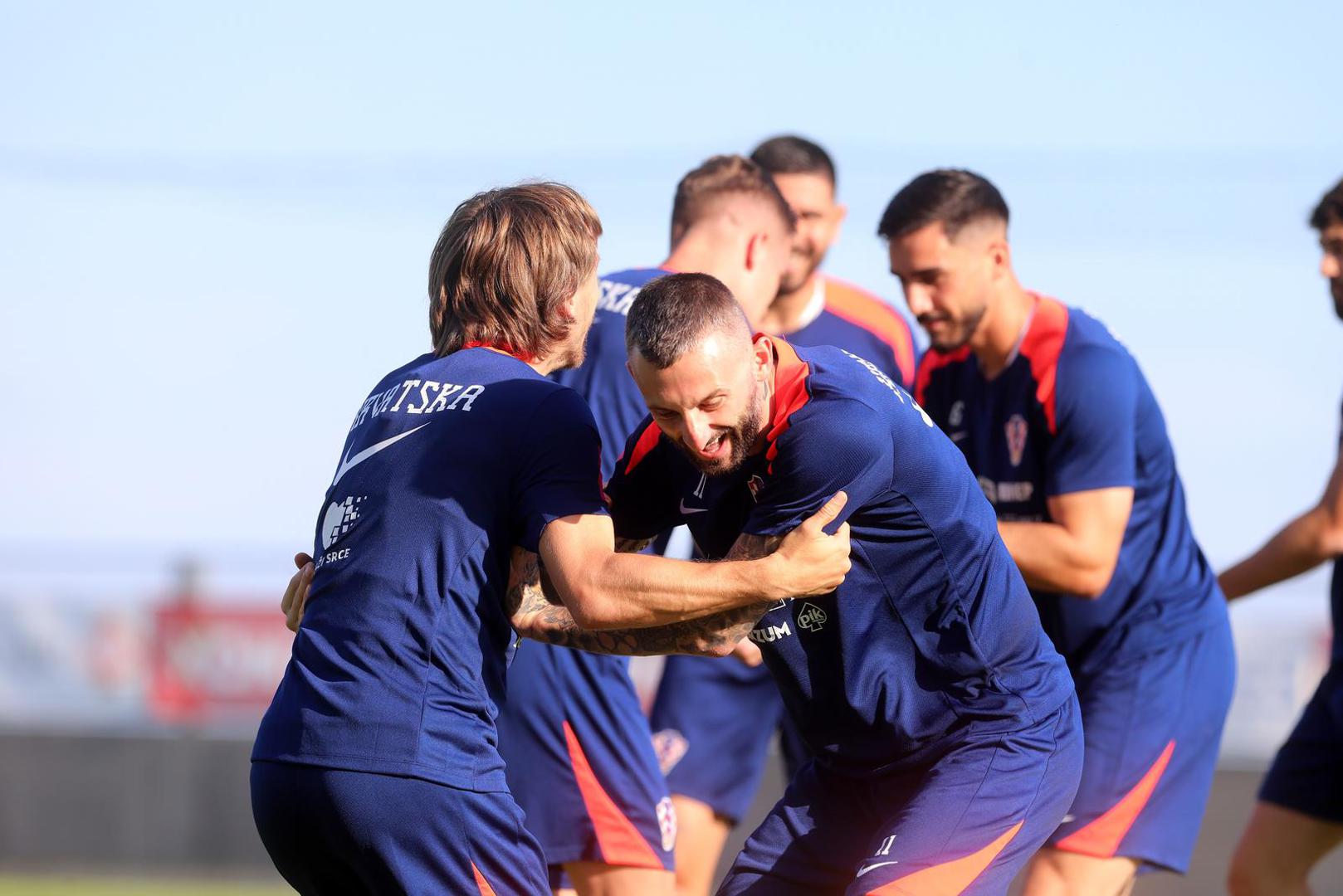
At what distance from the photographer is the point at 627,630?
3.80m

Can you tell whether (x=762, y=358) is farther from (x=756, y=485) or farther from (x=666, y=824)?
(x=666, y=824)

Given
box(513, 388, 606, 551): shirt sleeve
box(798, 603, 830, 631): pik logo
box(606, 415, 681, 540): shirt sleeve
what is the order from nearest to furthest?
box(513, 388, 606, 551): shirt sleeve < box(798, 603, 830, 631): pik logo < box(606, 415, 681, 540): shirt sleeve

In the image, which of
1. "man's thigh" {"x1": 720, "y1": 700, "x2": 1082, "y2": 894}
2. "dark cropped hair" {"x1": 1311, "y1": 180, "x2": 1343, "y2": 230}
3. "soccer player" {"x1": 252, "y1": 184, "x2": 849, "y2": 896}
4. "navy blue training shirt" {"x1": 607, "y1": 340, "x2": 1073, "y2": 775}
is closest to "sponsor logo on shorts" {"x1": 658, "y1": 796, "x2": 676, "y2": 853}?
"man's thigh" {"x1": 720, "y1": 700, "x2": 1082, "y2": 894}

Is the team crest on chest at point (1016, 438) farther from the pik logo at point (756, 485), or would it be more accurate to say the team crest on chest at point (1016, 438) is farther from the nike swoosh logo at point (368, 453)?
the nike swoosh logo at point (368, 453)

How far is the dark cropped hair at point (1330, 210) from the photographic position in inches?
227

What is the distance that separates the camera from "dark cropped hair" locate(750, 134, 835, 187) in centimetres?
713

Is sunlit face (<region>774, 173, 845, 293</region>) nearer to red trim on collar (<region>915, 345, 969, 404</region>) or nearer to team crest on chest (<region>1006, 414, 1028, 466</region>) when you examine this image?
red trim on collar (<region>915, 345, 969, 404</region>)

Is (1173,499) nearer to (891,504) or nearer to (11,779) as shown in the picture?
(891,504)

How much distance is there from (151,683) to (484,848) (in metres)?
11.3

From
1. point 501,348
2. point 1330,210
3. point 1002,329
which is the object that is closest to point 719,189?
point 1002,329

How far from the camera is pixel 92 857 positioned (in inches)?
466

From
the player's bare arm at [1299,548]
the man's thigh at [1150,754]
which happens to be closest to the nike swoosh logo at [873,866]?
the man's thigh at [1150,754]

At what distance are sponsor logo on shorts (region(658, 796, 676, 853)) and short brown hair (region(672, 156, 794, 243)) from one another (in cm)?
201

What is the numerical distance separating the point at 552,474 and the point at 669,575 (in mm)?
329
